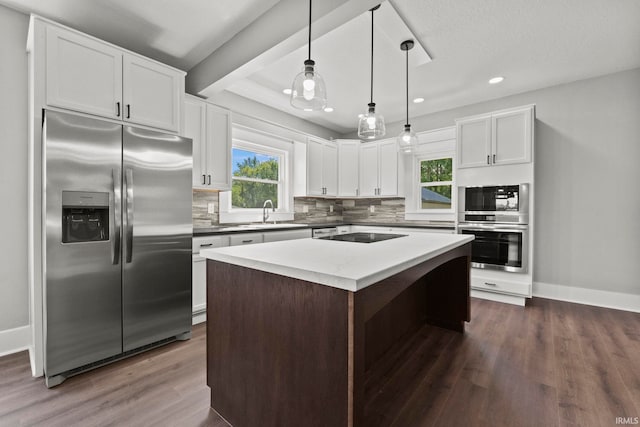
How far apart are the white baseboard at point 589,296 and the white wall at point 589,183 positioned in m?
0.05

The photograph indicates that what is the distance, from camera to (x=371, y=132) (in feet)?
7.38

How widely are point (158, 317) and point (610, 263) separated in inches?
183

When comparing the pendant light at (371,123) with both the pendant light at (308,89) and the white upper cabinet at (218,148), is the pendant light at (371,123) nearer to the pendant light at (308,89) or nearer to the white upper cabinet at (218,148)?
the pendant light at (308,89)

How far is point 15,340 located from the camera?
2260mm

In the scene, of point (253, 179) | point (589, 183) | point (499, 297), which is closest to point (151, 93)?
point (253, 179)

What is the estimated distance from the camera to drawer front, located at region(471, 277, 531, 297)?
3.29 metres

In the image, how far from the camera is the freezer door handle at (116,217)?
6.74 feet

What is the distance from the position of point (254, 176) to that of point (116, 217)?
2238mm

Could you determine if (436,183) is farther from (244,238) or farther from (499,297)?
(244,238)

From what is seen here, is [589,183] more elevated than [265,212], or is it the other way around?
[589,183]

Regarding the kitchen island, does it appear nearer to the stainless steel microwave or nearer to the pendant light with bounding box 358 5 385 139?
the pendant light with bounding box 358 5 385 139

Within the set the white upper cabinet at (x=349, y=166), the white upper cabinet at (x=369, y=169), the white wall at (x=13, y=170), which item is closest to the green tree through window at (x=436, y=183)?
the white upper cabinet at (x=369, y=169)

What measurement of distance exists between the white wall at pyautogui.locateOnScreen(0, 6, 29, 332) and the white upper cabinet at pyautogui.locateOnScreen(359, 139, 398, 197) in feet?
13.5

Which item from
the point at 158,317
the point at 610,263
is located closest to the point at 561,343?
the point at 610,263
